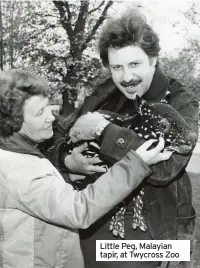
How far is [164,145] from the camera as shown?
94 cm

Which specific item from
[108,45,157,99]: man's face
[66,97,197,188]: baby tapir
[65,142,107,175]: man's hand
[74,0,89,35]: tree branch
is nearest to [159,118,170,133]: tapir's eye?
[66,97,197,188]: baby tapir

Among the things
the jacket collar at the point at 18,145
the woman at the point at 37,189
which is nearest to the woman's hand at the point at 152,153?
the woman at the point at 37,189

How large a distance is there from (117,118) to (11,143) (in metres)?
0.35

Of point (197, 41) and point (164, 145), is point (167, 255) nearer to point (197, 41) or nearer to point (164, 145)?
point (164, 145)

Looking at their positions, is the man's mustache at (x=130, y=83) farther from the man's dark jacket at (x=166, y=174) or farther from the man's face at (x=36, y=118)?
the man's face at (x=36, y=118)

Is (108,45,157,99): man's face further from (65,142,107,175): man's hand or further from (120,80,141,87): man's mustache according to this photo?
(65,142,107,175): man's hand

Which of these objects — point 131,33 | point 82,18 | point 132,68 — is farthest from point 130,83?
point 82,18

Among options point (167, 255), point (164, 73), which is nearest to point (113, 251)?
point (167, 255)

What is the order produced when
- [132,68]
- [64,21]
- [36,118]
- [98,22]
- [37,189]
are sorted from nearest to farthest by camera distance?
1. [37,189]
2. [36,118]
3. [132,68]
4. [98,22]
5. [64,21]

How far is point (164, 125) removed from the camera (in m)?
0.96

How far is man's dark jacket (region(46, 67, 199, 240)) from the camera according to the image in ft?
3.15

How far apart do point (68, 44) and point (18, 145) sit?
554 millimetres

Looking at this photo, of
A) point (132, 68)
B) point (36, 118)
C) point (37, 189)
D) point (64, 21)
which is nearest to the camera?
point (37, 189)

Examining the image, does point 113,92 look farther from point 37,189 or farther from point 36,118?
point 37,189
